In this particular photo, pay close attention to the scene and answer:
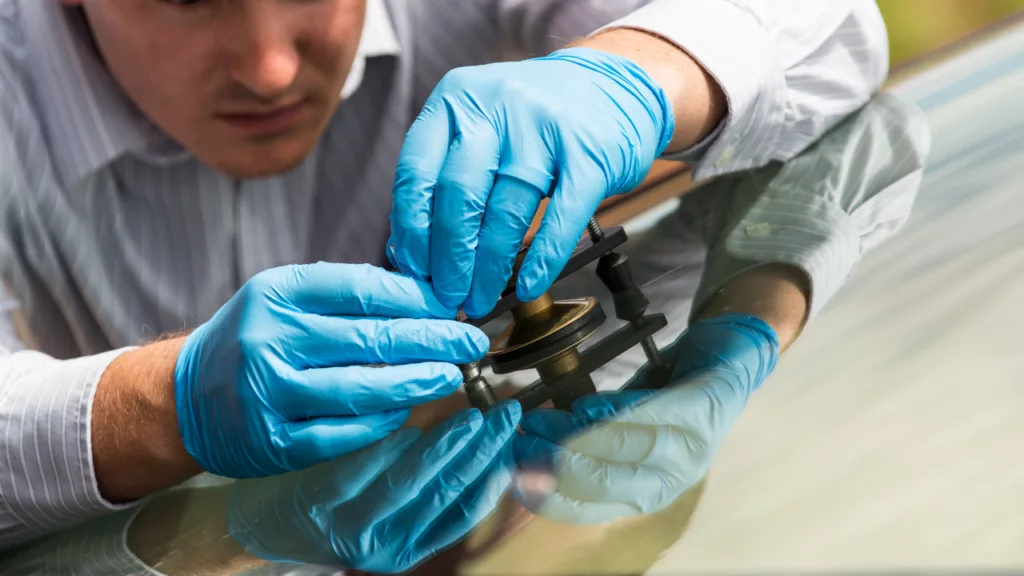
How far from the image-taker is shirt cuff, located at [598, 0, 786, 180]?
32.2 inches

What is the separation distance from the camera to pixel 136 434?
603mm

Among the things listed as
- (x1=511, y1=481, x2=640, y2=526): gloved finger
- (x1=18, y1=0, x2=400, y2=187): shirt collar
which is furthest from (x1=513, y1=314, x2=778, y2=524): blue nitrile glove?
(x1=18, y1=0, x2=400, y2=187): shirt collar

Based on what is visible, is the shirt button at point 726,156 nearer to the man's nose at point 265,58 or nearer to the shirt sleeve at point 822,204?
the shirt sleeve at point 822,204

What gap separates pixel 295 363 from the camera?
0.60m

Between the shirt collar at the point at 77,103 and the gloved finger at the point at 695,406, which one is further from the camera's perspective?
the shirt collar at the point at 77,103

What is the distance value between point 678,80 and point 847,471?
0.49 m

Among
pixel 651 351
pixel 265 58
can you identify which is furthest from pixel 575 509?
pixel 265 58

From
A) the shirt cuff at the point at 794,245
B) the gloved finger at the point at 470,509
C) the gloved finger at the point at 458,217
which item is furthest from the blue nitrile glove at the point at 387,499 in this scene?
the shirt cuff at the point at 794,245

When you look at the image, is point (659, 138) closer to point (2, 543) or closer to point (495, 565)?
point (495, 565)

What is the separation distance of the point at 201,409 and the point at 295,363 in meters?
0.07

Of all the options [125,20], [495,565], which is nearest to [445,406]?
[495,565]

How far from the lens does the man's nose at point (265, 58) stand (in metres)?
0.77

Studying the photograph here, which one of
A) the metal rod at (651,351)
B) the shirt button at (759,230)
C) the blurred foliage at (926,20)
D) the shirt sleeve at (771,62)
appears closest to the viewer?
the metal rod at (651,351)

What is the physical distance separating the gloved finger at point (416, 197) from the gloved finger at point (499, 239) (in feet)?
0.14
